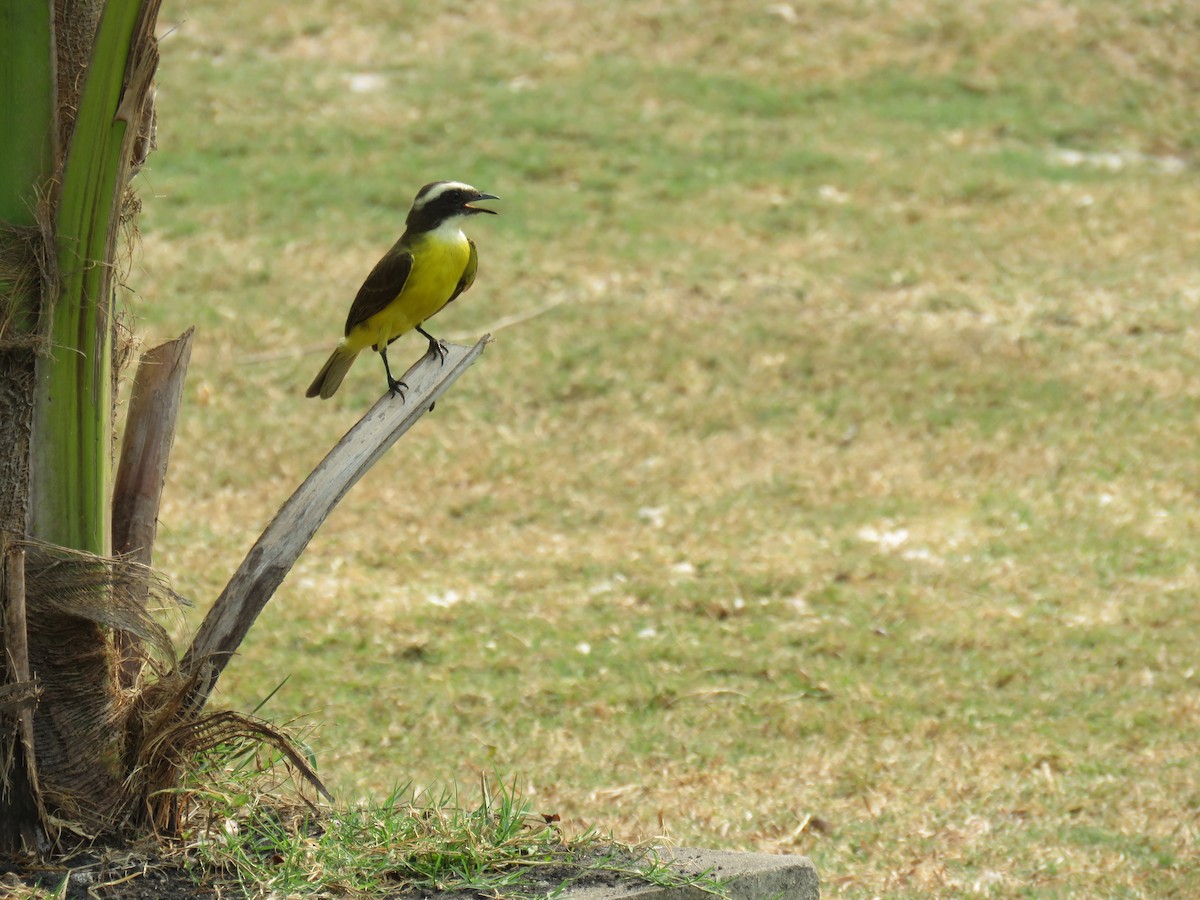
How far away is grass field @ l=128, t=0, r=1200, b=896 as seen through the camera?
556 centimetres

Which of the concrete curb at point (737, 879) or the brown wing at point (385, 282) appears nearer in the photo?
the concrete curb at point (737, 879)

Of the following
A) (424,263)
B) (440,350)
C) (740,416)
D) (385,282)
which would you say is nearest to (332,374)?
(385,282)

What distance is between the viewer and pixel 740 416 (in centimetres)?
923

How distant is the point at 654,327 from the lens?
1021 cm

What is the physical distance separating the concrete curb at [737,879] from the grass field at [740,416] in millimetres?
746

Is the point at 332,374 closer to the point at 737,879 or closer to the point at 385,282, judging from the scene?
the point at 385,282

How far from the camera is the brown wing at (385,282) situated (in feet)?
14.4

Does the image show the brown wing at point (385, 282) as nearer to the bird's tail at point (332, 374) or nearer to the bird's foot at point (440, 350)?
the bird's tail at point (332, 374)

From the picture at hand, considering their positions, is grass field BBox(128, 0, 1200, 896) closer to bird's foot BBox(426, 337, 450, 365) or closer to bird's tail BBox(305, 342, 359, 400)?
bird's tail BBox(305, 342, 359, 400)

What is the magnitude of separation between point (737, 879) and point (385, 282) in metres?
2.00

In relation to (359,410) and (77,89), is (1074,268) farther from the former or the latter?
(77,89)

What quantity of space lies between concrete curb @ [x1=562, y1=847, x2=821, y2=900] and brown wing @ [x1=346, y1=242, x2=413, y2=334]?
1.83m

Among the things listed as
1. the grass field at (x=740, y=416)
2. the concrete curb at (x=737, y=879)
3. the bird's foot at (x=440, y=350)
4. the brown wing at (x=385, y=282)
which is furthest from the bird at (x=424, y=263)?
the concrete curb at (x=737, y=879)

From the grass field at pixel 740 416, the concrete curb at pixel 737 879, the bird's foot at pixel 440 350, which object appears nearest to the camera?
the concrete curb at pixel 737 879
